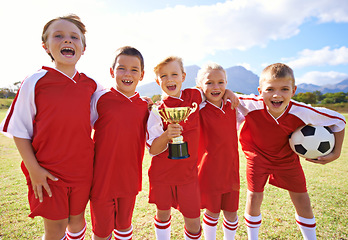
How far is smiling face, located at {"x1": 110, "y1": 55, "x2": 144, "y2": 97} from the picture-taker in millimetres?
2166

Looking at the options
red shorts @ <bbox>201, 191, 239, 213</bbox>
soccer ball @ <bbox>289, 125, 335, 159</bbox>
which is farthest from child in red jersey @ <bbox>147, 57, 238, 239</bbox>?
soccer ball @ <bbox>289, 125, 335, 159</bbox>

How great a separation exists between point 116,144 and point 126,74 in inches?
28.2

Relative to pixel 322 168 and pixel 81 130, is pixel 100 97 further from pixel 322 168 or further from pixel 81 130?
pixel 322 168

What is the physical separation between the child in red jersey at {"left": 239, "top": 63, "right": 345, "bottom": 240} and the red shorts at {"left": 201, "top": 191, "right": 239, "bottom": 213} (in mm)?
254

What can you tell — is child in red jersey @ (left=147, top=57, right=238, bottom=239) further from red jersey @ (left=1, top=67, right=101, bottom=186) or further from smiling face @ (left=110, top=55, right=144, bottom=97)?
red jersey @ (left=1, top=67, right=101, bottom=186)

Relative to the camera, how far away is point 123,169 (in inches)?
79.9

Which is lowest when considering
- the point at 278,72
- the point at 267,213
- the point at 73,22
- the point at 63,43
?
the point at 267,213

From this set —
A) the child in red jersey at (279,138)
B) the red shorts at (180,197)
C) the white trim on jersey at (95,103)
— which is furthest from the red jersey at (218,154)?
the white trim on jersey at (95,103)

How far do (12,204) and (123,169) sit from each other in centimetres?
263

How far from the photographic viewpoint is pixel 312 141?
2352 millimetres

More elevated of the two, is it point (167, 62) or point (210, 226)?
point (167, 62)

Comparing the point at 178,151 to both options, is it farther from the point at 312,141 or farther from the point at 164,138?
the point at 312,141

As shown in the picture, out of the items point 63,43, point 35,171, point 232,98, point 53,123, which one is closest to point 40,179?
point 35,171

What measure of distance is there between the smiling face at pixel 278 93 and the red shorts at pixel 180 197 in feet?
4.07
